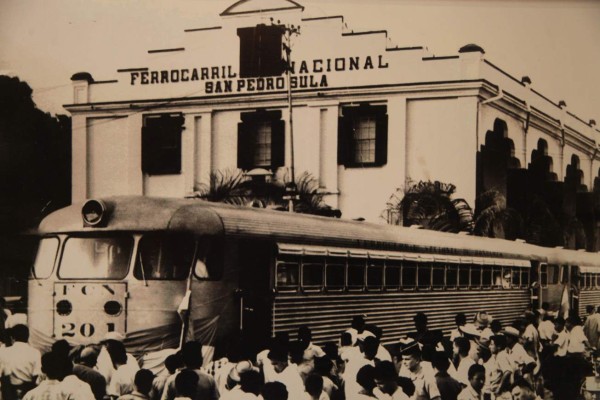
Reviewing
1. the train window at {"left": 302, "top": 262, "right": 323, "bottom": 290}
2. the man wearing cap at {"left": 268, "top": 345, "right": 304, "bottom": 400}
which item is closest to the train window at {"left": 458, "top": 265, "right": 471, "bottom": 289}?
the train window at {"left": 302, "top": 262, "right": 323, "bottom": 290}

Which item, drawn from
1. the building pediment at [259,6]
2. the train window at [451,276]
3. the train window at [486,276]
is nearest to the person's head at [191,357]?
the building pediment at [259,6]

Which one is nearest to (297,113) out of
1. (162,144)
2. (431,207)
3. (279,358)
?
(162,144)

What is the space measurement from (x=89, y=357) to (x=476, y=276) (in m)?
5.01

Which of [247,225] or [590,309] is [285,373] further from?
[590,309]

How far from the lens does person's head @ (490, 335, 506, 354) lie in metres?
7.18

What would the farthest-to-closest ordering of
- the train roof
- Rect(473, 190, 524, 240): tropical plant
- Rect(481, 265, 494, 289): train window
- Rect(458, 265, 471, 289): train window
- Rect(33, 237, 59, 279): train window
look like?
Rect(481, 265, 494, 289): train window → Rect(458, 265, 471, 289): train window → Rect(473, 190, 524, 240): tropical plant → Rect(33, 237, 59, 279): train window → the train roof

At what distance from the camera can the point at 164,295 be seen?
6.84 metres

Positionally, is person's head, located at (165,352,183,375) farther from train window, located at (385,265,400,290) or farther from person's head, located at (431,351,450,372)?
train window, located at (385,265,400,290)

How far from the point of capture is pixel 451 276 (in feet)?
31.0

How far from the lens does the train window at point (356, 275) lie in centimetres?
810

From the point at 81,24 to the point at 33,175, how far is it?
1.49 m

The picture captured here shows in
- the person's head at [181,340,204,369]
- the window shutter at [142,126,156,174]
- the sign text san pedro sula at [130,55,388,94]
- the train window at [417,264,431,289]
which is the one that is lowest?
the person's head at [181,340,204,369]

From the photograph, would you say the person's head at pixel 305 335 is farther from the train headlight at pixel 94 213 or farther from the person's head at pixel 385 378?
the train headlight at pixel 94 213

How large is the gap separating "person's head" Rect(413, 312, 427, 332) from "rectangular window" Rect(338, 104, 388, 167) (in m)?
1.53
